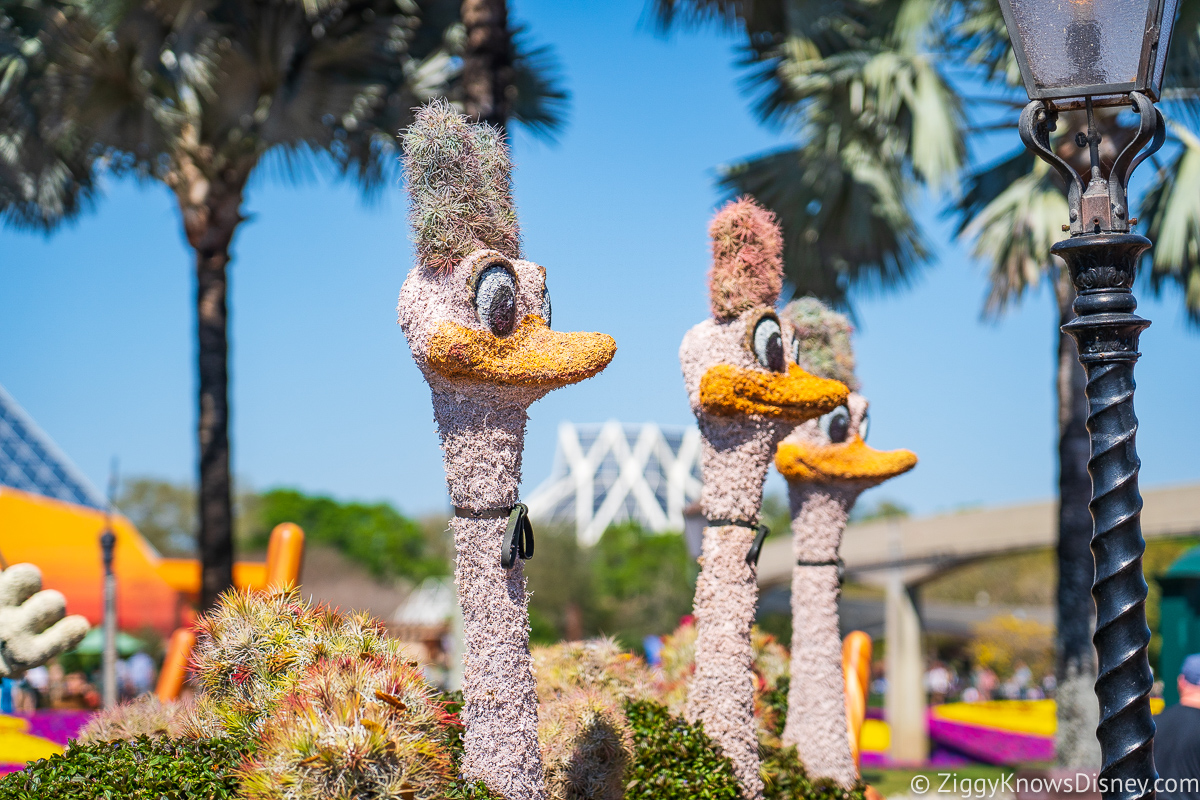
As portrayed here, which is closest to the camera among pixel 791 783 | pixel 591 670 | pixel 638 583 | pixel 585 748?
pixel 585 748

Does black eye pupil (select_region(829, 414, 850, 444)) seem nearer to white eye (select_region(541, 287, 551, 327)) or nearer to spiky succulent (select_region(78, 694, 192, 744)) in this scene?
white eye (select_region(541, 287, 551, 327))

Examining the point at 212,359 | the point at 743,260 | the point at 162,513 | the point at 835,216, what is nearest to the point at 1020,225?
the point at 835,216

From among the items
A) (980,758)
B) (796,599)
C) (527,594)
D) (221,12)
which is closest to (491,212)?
(527,594)

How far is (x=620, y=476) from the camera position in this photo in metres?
115

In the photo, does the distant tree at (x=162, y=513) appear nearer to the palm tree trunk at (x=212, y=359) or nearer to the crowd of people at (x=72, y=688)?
the crowd of people at (x=72, y=688)

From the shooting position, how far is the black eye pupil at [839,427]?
7062 mm

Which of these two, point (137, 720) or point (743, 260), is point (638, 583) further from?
point (137, 720)

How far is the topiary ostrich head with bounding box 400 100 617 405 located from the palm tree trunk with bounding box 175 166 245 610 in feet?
19.3

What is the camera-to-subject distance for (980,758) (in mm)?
15688

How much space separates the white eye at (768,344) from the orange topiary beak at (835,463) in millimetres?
1208

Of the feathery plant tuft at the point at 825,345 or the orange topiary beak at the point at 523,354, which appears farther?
the feathery plant tuft at the point at 825,345

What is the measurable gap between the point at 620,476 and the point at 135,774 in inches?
4384

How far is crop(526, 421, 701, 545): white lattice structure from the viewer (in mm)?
110188

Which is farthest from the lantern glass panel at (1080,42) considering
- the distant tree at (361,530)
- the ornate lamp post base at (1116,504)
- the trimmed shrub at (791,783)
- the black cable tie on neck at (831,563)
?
the distant tree at (361,530)
